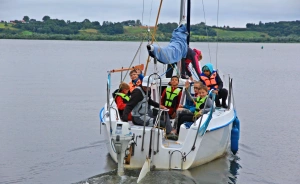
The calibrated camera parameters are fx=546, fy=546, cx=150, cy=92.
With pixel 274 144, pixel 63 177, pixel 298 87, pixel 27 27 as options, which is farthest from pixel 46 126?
pixel 27 27

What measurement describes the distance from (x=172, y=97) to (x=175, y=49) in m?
1.37

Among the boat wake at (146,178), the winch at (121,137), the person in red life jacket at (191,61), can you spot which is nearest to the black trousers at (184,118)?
the boat wake at (146,178)

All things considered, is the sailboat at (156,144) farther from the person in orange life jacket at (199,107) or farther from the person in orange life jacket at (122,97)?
the person in orange life jacket at (122,97)

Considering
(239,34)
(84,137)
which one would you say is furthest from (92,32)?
(84,137)

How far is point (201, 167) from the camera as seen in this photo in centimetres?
1155

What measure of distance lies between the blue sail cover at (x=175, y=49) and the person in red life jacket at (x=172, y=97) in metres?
0.64

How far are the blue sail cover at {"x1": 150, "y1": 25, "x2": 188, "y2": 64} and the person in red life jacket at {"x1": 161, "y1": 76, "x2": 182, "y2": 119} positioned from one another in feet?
2.11

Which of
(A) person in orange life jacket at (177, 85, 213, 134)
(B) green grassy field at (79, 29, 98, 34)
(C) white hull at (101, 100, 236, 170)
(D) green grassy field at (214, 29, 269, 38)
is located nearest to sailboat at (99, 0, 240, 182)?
(C) white hull at (101, 100, 236, 170)

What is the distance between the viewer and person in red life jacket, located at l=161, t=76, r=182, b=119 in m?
12.1

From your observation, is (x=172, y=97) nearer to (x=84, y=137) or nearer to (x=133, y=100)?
(x=133, y=100)

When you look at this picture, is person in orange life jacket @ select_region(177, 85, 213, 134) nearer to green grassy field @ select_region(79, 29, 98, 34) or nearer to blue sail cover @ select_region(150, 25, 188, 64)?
blue sail cover @ select_region(150, 25, 188, 64)

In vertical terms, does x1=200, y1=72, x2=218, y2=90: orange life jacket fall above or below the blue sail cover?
below

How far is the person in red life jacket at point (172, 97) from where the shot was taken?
12051mm

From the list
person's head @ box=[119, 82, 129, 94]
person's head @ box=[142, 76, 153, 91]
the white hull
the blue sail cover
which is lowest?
the white hull
